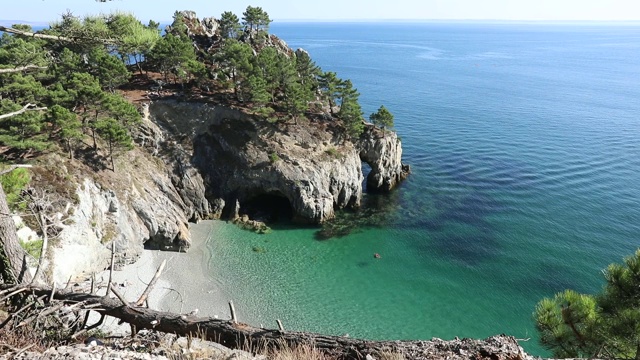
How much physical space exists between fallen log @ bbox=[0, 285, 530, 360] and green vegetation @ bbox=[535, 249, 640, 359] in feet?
15.7

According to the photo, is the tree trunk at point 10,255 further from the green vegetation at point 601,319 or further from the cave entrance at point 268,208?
the cave entrance at point 268,208

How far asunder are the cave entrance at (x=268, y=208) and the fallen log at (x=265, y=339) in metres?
30.0

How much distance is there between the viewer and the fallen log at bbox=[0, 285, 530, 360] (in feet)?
21.4

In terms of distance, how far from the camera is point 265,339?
668cm

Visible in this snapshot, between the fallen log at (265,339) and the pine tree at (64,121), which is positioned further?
the pine tree at (64,121)

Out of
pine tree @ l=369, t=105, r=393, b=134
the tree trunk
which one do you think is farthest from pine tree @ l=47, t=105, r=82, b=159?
pine tree @ l=369, t=105, r=393, b=134

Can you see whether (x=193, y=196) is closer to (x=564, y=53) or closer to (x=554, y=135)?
(x=554, y=135)

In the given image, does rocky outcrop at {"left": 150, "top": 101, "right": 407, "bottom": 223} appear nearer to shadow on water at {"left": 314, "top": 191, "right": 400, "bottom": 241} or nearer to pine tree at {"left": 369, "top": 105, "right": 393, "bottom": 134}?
shadow on water at {"left": 314, "top": 191, "right": 400, "bottom": 241}

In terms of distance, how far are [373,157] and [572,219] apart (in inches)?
803

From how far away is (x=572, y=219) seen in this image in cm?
3772

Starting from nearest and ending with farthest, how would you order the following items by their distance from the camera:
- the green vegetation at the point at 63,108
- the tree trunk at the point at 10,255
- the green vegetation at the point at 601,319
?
1. the tree trunk at the point at 10,255
2. the green vegetation at the point at 601,319
3. the green vegetation at the point at 63,108

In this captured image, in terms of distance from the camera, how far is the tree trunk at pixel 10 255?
6785 mm

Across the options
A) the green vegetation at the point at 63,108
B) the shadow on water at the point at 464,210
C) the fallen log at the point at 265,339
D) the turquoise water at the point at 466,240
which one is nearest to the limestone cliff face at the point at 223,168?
the green vegetation at the point at 63,108

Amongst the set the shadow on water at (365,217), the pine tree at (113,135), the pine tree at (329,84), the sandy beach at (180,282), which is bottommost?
the sandy beach at (180,282)
